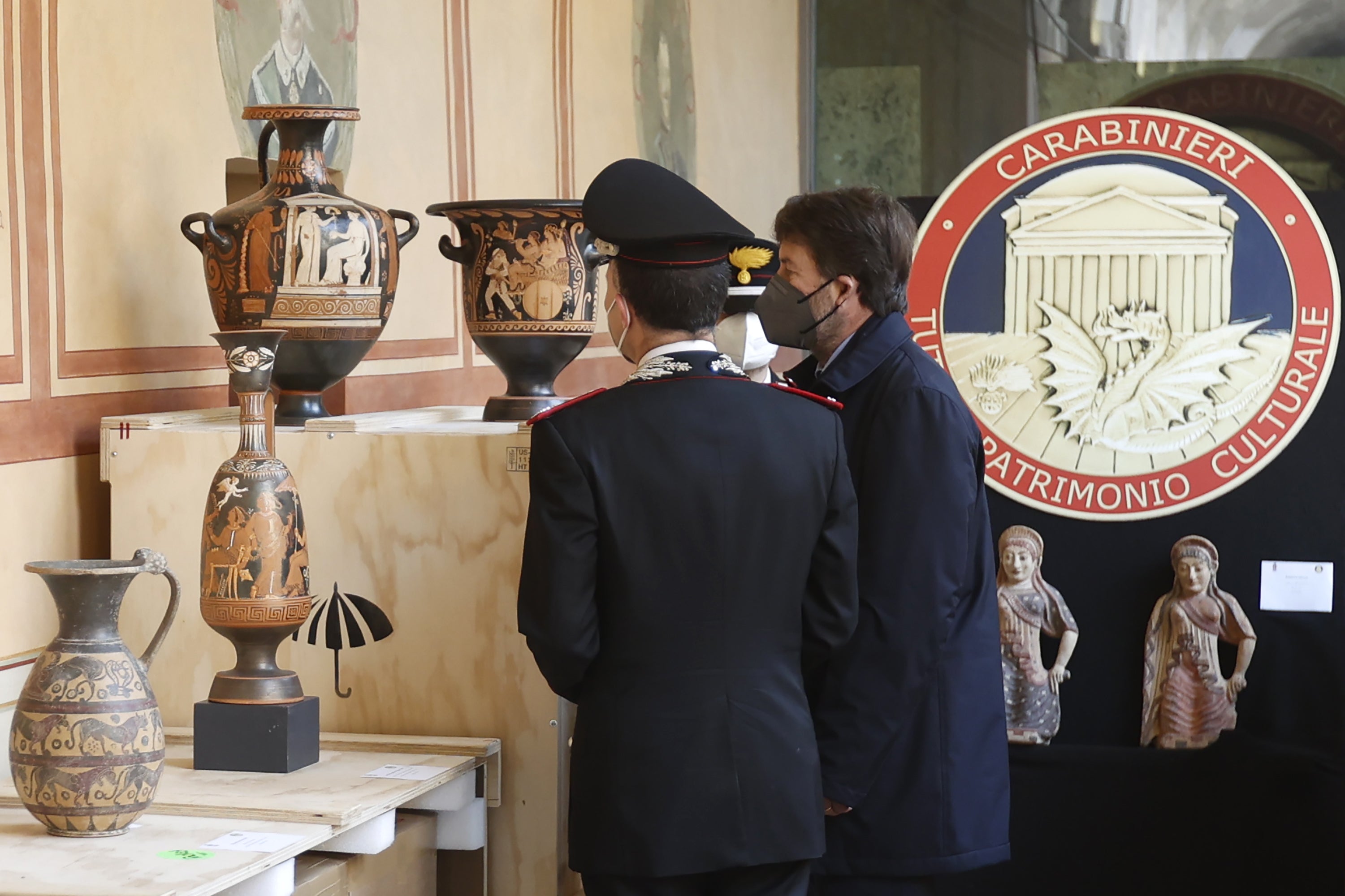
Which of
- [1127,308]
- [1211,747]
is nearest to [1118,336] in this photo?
[1127,308]

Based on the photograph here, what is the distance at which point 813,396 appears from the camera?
6.46ft

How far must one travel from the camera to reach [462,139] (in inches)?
158

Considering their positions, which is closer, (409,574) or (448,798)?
(448,798)

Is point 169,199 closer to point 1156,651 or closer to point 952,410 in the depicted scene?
point 952,410

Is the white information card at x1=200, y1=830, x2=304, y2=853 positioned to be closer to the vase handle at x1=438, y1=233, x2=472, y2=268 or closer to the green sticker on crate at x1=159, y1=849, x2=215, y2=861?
the green sticker on crate at x1=159, y1=849, x2=215, y2=861

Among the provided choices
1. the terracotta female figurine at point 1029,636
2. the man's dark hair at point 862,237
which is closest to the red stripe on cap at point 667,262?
the man's dark hair at point 862,237

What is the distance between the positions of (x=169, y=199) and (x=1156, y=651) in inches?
123

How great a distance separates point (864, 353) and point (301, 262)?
0.94 meters

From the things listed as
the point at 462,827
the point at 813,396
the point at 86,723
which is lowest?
the point at 462,827

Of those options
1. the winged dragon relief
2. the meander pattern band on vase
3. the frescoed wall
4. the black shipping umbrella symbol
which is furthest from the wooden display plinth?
the winged dragon relief

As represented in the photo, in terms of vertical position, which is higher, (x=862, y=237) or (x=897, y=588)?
(x=862, y=237)

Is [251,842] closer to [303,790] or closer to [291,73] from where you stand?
[303,790]

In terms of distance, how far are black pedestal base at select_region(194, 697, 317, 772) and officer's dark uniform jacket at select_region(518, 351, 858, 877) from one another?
509 millimetres

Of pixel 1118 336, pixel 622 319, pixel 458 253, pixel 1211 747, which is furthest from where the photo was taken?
pixel 1118 336
